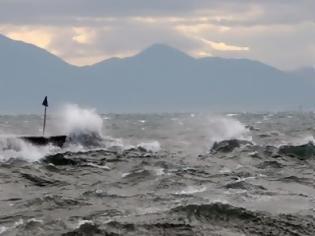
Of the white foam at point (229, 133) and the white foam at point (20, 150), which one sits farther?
the white foam at point (229, 133)

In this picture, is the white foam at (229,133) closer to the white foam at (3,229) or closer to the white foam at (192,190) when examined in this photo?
the white foam at (192,190)

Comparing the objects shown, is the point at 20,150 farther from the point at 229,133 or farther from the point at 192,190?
the point at 229,133

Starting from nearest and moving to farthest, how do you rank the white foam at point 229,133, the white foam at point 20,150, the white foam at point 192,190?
the white foam at point 192,190 → the white foam at point 20,150 → the white foam at point 229,133

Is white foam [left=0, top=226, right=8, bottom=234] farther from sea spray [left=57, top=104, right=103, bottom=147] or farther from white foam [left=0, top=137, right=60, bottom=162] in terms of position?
sea spray [left=57, top=104, right=103, bottom=147]

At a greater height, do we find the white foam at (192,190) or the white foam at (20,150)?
the white foam at (192,190)

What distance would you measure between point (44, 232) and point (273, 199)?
8.17 m

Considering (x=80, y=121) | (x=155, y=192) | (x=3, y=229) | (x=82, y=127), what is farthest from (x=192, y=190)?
(x=80, y=121)

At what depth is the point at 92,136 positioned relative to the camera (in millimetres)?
48656

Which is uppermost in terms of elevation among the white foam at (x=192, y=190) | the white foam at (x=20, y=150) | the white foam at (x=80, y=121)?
the white foam at (x=80, y=121)

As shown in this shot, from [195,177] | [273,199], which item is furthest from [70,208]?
[195,177]

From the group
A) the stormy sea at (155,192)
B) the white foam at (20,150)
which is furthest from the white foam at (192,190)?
A: the white foam at (20,150)

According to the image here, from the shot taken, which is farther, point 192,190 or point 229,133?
point 229,133

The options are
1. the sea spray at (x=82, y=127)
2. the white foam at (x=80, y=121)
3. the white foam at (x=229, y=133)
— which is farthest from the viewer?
the white foam at (x=229, y=133)

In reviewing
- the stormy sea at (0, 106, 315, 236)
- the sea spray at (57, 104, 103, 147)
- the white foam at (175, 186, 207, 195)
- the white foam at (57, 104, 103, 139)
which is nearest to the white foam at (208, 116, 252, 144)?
the sea spray at (57, 104, 103, 147)
